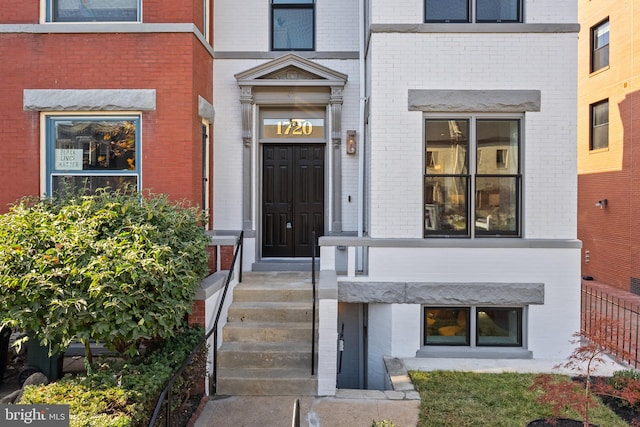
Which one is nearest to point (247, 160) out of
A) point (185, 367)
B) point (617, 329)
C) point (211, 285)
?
point (211, 285)

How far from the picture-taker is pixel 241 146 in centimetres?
862

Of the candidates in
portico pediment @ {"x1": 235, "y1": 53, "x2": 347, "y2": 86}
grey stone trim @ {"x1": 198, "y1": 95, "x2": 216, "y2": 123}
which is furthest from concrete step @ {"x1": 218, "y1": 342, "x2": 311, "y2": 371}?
portico pediment @ {"x1": 235, "y1": 53, "x2": 347, "y2": 86}

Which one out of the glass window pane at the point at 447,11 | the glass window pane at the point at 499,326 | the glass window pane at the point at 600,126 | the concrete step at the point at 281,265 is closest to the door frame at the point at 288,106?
the concrete step at the point at 281,265

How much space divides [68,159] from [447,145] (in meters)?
6.19

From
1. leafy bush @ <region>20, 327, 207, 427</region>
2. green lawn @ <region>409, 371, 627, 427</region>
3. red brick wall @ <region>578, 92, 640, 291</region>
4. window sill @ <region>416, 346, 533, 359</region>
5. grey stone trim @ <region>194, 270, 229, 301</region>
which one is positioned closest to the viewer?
leafy bush @ <region>20, 327, 207, 427</region>

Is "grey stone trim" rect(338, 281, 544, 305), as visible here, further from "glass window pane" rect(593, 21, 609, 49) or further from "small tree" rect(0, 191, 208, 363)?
"glass window pane" rect(593, 21, 609, 49)

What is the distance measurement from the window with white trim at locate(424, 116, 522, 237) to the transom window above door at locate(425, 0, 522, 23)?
1.59 metres

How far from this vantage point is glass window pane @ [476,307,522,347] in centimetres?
690

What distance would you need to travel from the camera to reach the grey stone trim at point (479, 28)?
679 centimetres

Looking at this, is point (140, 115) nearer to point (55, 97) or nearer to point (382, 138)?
A: point (55, 97)

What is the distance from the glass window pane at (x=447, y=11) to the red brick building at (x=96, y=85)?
3.83m

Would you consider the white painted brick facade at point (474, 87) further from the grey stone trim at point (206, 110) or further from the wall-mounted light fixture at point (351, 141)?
the grey stone trim at point (206, 110)

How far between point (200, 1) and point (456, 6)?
4.34 m

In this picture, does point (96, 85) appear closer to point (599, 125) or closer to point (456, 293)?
point (456, 293)
